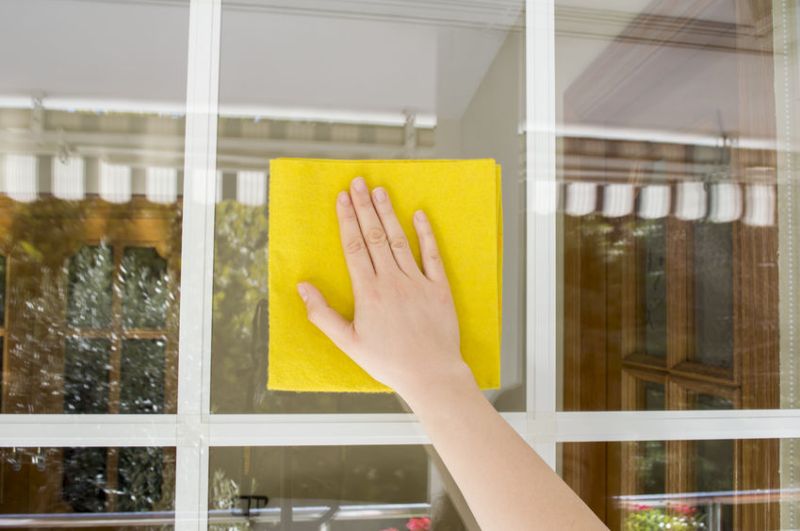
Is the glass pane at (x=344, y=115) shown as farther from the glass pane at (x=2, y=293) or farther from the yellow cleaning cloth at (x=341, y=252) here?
the glass pane at (x=2, y=293)

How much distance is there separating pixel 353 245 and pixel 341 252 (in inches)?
1.1

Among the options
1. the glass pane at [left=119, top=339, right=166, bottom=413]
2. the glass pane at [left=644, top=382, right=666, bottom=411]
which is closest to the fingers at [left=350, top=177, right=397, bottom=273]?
the glass pane at [left=119, top=339, right=166, bottom=413]

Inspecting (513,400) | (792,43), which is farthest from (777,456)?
(792,43)

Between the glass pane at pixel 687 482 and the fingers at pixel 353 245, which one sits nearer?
the fingers at pixel 353 245

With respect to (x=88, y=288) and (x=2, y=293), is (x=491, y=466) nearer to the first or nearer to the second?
(x=88, y=288)

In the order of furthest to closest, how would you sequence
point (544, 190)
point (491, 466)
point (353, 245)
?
point (544, 190) → point (353, 245) → point (491, 466)

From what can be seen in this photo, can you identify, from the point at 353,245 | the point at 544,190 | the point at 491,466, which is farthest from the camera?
the point at 544,190

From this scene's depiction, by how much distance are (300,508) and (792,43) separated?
3.61ft

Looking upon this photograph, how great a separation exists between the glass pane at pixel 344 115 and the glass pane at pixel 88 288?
16 cm

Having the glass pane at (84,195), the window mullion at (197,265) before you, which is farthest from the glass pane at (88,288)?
the window mullion at (197,265)

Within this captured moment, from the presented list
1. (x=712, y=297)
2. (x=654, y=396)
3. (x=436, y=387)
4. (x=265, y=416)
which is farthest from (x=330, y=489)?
(x=712, y=297)

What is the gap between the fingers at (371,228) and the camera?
688 millimetres

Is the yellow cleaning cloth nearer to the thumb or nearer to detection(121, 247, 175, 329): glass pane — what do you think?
the thumb

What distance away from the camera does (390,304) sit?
2.19 ft
